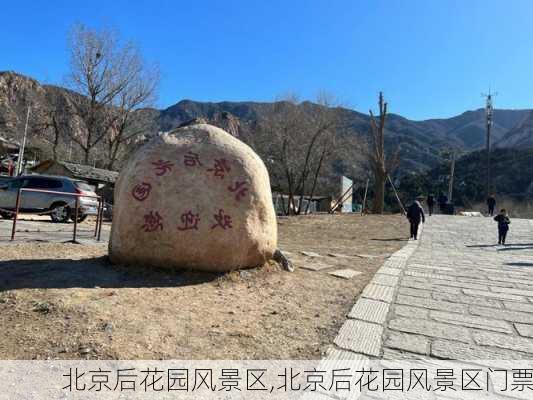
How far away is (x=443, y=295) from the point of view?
5027mm

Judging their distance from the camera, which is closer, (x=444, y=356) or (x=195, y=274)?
(x=444, y=356)

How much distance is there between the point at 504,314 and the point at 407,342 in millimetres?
1658

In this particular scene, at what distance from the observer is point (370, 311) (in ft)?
13.8

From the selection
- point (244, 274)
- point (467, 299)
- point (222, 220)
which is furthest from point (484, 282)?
point (222, 220)

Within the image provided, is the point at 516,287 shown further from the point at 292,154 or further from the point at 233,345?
the point at 292,154

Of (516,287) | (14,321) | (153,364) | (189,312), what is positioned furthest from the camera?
(516,287)

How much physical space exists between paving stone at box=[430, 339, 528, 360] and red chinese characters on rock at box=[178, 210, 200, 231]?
3.04 meters

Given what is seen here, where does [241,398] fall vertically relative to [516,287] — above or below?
below

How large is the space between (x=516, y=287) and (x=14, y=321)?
6277 mm

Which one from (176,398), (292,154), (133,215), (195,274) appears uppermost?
(292,154)

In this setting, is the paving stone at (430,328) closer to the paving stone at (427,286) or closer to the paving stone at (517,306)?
the paving stone at (517,306)

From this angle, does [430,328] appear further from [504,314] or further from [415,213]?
[415,213]

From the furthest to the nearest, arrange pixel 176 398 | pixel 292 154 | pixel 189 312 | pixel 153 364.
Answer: pixel 292 154 < pixel 189 312 < pixel 153 364 < pixel 176 398

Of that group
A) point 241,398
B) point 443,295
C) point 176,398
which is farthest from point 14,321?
point 443,295
